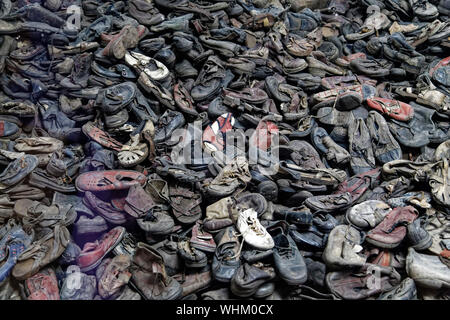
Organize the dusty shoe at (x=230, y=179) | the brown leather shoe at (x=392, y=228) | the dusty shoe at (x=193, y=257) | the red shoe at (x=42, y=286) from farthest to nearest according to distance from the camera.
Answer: the dusty shoe at (x=230, y=179)
the brown leather shoe at (x=392, y=228)
the dusty shoe at (x=193, y=257)
the red shoe at (x=42, y=286)

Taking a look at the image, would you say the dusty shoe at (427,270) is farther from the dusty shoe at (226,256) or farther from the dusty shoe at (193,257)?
the dusty shoe at (193,257)

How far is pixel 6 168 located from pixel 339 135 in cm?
268

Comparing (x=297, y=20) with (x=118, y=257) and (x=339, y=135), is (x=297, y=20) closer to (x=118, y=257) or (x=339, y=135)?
(x=339, y=135)

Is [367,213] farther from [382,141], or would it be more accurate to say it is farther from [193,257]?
[193,257]

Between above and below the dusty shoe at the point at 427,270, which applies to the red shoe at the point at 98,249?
below

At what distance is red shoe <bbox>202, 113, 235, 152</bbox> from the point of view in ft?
11.7

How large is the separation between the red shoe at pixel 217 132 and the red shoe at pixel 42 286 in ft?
4.95

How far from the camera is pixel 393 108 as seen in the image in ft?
13.0

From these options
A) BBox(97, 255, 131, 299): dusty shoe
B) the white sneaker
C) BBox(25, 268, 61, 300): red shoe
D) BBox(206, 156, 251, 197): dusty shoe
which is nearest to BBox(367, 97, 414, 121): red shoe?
BBox(206, 156, 251, 197): dusty shoe

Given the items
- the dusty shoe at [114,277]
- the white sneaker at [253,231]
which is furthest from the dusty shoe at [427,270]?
the dusty shoe at [114,277]

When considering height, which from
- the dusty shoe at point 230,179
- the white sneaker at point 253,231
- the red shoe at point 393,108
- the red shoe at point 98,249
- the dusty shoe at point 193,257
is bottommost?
the red shoe at point 98,249

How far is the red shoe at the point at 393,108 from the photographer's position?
389 centimetres

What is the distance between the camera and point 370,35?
4.77m

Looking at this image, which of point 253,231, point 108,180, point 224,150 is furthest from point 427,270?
point 108,180
